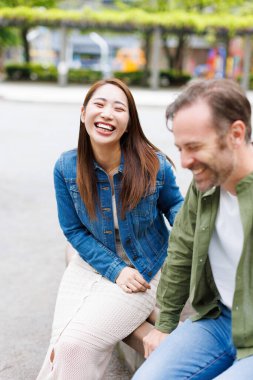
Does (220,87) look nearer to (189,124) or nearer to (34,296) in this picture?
(189,124)

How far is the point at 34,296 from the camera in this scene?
4090 mm

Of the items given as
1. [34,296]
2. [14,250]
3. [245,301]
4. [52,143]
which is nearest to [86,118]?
[245,301]

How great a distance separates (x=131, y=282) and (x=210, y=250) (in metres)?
0.69

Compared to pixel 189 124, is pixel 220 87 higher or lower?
higher

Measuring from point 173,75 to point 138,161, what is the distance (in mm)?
30526

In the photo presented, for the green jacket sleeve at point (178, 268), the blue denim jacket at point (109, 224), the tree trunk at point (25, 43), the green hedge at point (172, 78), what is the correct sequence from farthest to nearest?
the tree trunk at point (25, 43), the green hedge at point (172, 78), the blue denim jacket at point (109, 224), the green jacket sleeve at point (178, 268)

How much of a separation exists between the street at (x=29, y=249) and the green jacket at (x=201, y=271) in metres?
1.00

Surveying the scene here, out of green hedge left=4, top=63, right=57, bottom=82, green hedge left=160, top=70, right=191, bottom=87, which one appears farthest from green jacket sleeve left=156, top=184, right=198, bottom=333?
green hedge left=4, top=63, right=57, bottom=82

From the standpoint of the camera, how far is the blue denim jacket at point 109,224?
272 centimetres

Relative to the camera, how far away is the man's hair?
1.73 m

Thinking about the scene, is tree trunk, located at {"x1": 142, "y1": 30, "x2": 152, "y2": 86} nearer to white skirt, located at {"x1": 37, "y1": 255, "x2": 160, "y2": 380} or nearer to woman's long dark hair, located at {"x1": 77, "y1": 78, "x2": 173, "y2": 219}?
woman's long dark hair, located at {"x1": 77, "y1": 78, "x2": 173, "y2": 219}

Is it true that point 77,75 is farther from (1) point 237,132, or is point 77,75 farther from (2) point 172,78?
(1) point 237,132

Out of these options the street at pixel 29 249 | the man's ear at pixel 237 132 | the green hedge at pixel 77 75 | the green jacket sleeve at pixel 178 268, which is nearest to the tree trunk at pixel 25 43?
the green hedge at pixel 77 75

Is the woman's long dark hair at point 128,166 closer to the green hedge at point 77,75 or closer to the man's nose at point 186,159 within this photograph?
the man's nose at point 186,159
